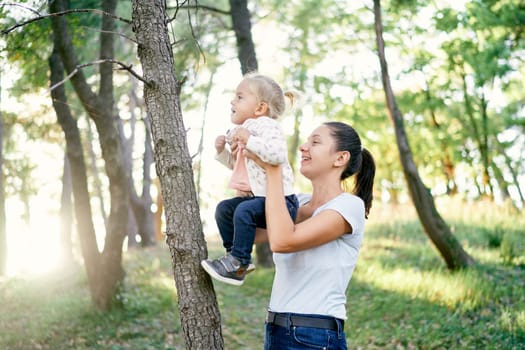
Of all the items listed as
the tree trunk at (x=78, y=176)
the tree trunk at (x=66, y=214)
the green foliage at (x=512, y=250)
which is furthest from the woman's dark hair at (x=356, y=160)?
the tree trunk at (x=66, y=214)

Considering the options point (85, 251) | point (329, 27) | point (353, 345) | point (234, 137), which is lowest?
point (353, 345)

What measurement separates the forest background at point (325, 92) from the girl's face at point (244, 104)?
281 cm

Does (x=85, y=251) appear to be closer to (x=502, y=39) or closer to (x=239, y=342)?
(x=239, y=342)

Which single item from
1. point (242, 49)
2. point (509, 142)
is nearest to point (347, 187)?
point (242, 49)

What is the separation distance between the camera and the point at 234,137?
9.07 ft

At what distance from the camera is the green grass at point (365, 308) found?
628cm

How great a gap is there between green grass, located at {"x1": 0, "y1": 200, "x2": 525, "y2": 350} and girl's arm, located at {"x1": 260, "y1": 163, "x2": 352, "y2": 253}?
4.12 metres

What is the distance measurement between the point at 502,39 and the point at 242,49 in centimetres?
693

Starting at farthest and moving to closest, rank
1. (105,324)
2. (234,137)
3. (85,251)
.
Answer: (85,251) < (105,324) < (234,137)

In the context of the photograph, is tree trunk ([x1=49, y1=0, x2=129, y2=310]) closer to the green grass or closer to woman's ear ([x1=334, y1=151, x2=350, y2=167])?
the green grass

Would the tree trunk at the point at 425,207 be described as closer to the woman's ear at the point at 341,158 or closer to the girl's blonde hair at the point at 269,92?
the girl's blonde hair at the point at 269,92

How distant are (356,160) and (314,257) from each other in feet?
1.89

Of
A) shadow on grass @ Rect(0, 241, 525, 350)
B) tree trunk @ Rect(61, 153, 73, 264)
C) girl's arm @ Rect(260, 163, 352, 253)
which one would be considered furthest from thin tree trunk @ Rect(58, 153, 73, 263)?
girl's arm @ Rect(260, 163, 352, 253)

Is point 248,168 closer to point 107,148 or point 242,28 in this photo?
point 107,148
